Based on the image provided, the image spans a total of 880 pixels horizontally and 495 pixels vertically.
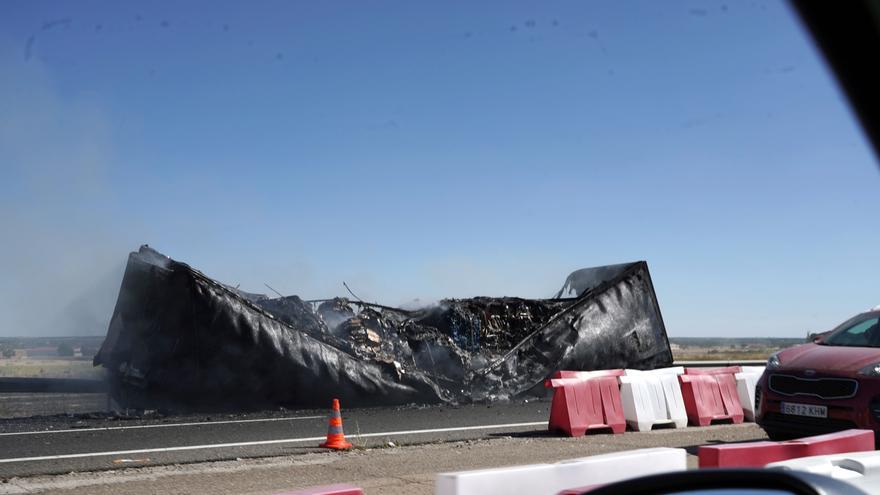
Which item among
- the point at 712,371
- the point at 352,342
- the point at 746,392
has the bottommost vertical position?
the point at 746,392

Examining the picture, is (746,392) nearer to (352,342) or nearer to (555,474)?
(352,342)

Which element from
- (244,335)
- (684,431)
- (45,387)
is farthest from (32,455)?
(45,387)

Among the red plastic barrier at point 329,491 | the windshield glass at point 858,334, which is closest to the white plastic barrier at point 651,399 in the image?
the windshield glass at point 858,334

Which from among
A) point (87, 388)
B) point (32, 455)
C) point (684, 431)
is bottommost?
point (684, 431)

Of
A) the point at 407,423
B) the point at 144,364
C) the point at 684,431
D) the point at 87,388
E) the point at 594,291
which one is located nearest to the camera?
the point at 684,431

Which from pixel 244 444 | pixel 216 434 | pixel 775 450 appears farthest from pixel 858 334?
pixel 216 434

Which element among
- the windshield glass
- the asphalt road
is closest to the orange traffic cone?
the asphalt road

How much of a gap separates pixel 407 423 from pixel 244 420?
8.39ft

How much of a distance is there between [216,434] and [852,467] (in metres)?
8.33

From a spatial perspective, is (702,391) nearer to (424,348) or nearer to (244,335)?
(424,348)

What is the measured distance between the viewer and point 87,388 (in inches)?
644

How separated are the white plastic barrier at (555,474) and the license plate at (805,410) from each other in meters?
2.55

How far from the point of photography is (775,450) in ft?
23.5

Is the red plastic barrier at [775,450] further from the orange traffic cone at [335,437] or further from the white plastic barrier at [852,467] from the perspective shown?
the orange traffic cone at [335,437]
